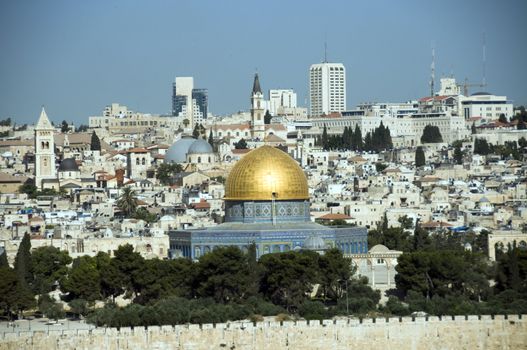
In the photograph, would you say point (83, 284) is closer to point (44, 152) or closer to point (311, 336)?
point (311, 336)

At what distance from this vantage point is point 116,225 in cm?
6750

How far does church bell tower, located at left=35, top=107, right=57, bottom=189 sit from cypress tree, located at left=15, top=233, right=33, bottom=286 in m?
35.4

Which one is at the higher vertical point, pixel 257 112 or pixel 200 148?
pixel 257 112

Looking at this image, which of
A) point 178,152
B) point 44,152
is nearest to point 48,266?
point 44,152

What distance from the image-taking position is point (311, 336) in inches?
1738

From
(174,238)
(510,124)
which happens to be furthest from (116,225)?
(510,124)

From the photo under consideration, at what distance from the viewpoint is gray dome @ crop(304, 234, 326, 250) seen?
55594mm

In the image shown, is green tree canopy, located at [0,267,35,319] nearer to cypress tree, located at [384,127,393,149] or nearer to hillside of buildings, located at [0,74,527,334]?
hillside of buildings, located at [0,74,527,334]

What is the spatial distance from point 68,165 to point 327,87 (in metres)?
87.1

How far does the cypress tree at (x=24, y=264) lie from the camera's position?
5162 centimetres

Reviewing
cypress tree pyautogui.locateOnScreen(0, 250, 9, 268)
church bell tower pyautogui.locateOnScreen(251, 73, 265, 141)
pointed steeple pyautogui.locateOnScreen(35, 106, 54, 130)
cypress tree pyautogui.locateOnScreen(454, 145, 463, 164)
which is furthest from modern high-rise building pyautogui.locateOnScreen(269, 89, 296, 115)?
cypress tree pyautogui.locateOnScreen(0, 250, 9, 268)

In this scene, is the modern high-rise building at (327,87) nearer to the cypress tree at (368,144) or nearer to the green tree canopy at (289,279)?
the cypress tree at (368,144)

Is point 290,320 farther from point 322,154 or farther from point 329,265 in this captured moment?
point 322,154

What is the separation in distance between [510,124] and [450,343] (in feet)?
261
